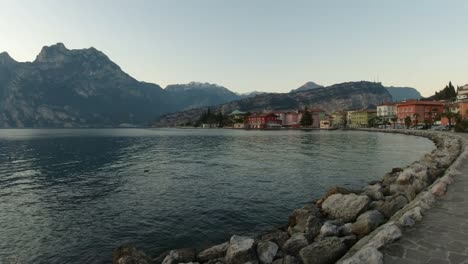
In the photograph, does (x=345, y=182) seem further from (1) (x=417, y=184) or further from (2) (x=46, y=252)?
(2) (x=46, y=252)

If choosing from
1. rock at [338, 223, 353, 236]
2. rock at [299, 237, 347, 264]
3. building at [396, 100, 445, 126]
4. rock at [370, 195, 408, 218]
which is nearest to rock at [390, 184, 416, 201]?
rock at [370, 195, 408, 218]

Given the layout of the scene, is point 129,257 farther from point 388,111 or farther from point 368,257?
point 388,111

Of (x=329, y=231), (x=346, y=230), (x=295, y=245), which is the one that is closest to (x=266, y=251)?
(x=295, y=245)

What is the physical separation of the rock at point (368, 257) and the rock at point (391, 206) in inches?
288

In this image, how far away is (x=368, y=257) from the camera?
8570mm

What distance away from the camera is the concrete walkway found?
8797 millimetres

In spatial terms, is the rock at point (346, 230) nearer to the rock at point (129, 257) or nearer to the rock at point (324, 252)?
the rock at point (324, 252)

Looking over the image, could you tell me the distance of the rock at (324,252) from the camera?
1083cm

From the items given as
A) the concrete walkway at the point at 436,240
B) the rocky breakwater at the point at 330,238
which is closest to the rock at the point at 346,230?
the rocky breakwater at the point at 330,238

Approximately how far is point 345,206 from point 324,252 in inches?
262

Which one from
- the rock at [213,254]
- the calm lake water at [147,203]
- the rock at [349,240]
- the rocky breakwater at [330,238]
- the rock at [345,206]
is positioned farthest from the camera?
the calm lake water at [147,203]

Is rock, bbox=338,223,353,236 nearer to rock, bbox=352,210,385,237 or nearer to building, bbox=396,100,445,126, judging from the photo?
rock, bbox=352,210,385,237

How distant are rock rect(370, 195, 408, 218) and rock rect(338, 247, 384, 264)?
7.32 m

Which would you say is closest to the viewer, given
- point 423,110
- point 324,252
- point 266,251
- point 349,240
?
point 324,252
